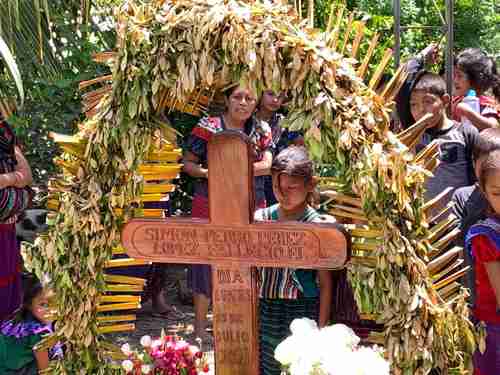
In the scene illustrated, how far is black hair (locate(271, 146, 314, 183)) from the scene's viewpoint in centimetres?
333

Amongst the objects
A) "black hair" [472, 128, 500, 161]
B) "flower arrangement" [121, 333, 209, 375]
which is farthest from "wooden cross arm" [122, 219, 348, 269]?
"black hair" [472, 128, 500, 161]

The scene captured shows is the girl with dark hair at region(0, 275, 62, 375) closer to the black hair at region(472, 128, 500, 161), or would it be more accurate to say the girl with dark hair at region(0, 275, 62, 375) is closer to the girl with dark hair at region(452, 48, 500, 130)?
the black hair at region(472, 128, 500, 161)

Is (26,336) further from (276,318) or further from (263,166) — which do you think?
(263,166)

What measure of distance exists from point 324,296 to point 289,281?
15 cm

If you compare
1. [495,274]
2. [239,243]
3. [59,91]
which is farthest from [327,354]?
[59,91]

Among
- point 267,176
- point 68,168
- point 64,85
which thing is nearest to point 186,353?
point 68,168

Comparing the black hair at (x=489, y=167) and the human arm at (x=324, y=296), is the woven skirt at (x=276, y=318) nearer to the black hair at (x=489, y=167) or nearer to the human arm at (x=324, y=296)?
the human arm at (x=324, y=296)

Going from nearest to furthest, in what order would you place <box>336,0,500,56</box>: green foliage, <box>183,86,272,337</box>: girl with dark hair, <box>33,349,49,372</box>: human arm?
<box>33,349,49,372</box>: human arm, <box>183,86,272,337</box>: girl with dark hair, <box>336,0,500,56</box>: green foliage

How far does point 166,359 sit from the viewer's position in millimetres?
3473

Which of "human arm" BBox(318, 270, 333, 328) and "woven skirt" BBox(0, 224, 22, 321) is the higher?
"woven skirt" BBox(0, 224, 22, 321)

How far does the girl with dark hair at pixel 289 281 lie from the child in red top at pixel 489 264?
56 cm

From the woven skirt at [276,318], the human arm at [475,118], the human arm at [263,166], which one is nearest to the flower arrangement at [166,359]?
the woven skirt at [276,318]

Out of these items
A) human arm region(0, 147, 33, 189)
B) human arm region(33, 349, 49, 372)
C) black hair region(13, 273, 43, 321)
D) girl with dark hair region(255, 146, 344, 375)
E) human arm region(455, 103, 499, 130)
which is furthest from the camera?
human arm region(455, 103, 499, 130)

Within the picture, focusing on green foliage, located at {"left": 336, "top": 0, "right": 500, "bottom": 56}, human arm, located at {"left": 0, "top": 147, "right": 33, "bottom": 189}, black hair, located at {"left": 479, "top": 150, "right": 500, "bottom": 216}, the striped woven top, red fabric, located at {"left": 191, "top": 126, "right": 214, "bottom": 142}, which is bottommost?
the striped woven top
